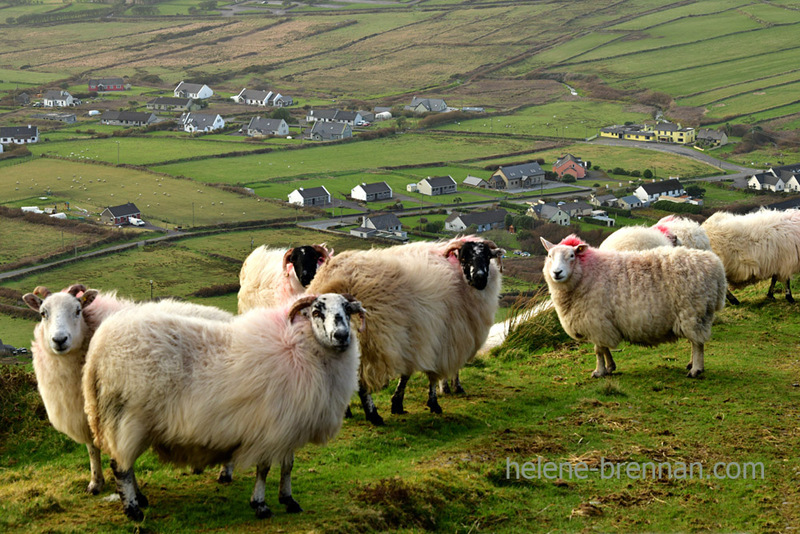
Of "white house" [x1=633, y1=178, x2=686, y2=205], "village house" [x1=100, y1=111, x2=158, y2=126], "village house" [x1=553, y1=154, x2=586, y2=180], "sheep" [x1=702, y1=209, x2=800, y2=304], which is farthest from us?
"village house" [x1=100, y1=111, x2=158, y2=126]

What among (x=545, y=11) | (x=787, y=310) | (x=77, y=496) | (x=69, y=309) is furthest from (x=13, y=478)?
(x=545, y=11)

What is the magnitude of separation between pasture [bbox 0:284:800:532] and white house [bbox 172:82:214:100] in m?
117

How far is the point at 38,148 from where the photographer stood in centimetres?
8581

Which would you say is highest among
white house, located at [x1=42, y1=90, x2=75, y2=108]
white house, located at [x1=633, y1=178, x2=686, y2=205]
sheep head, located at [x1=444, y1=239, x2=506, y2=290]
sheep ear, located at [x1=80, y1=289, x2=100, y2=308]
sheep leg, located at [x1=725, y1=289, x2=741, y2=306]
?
white house, located at [x1=42, y1=90, x2=75, y2=108]

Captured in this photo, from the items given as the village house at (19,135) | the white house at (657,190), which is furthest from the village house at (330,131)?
the white house at (657,190)

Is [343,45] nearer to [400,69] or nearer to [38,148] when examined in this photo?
[400,69]

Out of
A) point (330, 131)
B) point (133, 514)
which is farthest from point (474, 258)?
point (330, 131)

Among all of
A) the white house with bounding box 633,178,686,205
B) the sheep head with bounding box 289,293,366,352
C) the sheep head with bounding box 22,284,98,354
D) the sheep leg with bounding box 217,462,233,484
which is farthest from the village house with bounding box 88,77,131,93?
the sheep head with bounding box 289,293,366,352

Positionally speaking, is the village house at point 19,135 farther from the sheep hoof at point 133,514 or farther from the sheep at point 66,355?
the sheep hoof at point 133,514

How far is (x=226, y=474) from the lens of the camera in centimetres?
877

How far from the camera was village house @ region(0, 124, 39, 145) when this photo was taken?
86.4 metres

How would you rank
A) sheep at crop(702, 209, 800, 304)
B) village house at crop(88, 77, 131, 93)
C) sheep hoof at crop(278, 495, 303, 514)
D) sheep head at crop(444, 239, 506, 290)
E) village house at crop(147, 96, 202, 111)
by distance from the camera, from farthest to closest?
village house at crop(88, 77, 131, 93), village house at crop(147, 96, 202, 111), sheep at crop(702, 209, 800, 304), sheep head at crop(444, 239, 506, 290), sheep hoof at crop(278, 495, 303, 514)

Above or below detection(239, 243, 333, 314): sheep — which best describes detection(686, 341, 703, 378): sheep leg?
below

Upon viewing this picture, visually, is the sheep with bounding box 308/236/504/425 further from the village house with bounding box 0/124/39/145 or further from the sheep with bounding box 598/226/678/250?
the village house with bounding box 0/124/39/145
